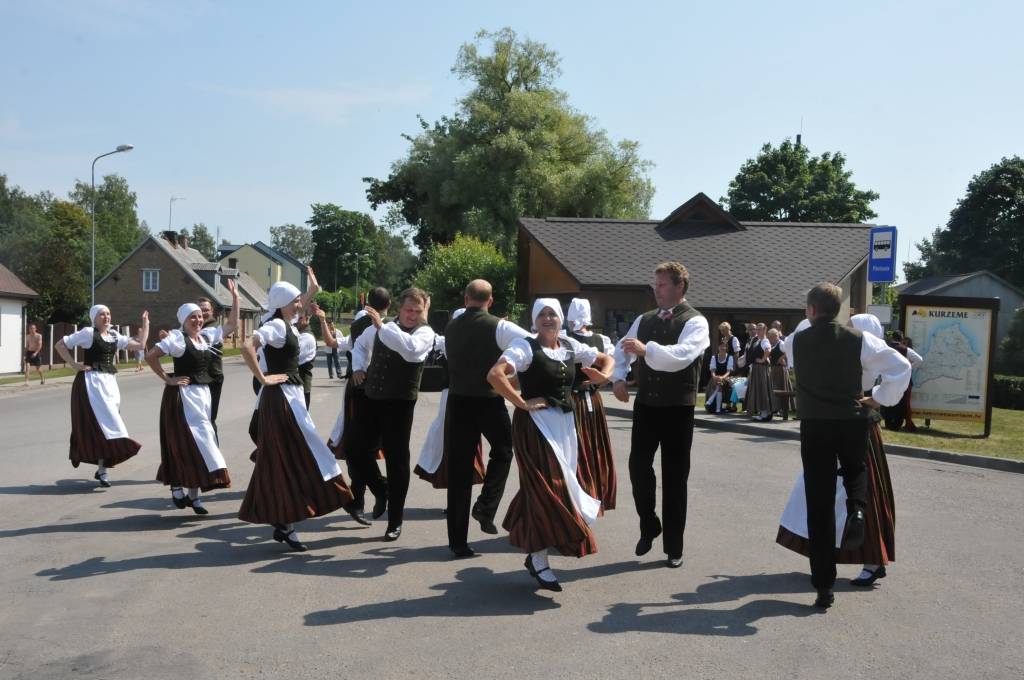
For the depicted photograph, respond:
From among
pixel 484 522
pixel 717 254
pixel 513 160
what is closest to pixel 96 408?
pixel 484 522

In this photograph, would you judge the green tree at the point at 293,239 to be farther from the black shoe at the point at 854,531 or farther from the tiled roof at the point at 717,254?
the black shoe at the point at 854,531

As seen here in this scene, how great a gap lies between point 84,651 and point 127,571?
1.62 metres

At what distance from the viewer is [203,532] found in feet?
24.8

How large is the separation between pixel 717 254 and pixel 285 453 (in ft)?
90.8

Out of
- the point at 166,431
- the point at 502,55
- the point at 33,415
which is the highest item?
the point at 502,55

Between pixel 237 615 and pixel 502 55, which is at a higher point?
pixel 502 55

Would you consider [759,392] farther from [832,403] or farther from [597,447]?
[832,403]

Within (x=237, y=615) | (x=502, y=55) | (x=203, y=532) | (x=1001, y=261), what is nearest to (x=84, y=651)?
(x=237, y=615)

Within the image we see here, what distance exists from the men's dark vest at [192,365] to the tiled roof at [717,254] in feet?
73.7

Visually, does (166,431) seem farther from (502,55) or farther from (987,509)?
(502,55)

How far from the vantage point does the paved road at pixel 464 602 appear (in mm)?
4609

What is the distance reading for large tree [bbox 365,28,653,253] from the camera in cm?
4575

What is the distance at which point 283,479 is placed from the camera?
22.4ft

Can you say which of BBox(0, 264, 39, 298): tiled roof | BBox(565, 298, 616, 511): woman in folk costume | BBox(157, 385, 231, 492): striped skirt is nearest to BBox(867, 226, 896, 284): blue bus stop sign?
BBox(565, 298, 616, 511): woman in folk costume
